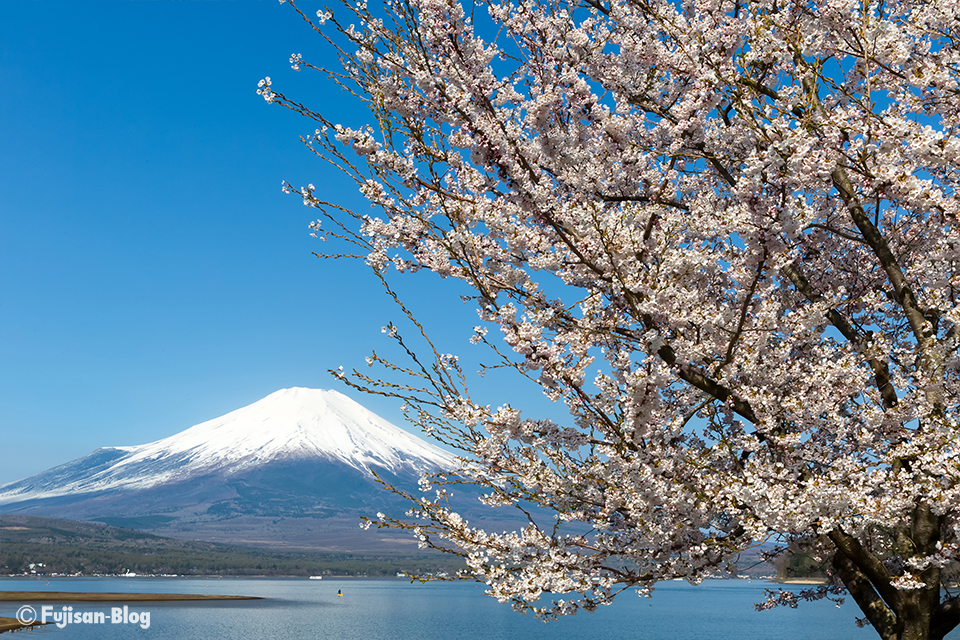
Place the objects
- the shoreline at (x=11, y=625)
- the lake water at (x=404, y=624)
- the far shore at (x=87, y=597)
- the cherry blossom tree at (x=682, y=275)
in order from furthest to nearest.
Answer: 1. the far shore at (x=87, y=597)
2. the lake water at (x=404, y=624)
3. the shoreline at (x=11, y=625)
4. the cherry blossom tree at (x=682, y=275)

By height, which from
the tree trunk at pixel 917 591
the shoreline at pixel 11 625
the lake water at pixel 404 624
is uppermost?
the tree trunk at pixel 917 591

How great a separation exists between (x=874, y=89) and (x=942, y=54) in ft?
1.82

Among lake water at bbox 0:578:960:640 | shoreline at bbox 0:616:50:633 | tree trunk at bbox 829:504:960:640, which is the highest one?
tree trunk at bbox 829:504:960:640

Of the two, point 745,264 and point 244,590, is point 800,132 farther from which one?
point 244,590

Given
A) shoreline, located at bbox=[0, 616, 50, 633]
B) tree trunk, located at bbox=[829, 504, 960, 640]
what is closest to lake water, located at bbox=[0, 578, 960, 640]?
shoreline, located at bbox=[0, 616, 50, 633]

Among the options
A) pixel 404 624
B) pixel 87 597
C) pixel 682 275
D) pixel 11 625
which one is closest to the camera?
pixel 682 275

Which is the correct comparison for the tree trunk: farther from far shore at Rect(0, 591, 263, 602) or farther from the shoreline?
far shore at Rect(0, 591, 263, 602)

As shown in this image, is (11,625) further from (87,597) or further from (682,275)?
(682,275)

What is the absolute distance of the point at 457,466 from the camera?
19.3 feet

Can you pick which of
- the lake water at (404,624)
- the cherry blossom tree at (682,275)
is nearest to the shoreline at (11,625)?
the lake water at (404,624)

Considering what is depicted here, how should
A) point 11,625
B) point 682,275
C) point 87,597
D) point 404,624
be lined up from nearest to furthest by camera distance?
point 682,275, point 11,625, point 404,624, point 87,597

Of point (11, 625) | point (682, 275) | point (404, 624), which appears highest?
point (682, 275)

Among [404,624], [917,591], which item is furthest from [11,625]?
[917,591]

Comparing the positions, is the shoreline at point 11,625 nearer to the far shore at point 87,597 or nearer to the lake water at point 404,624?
the lake water at point 404,624
